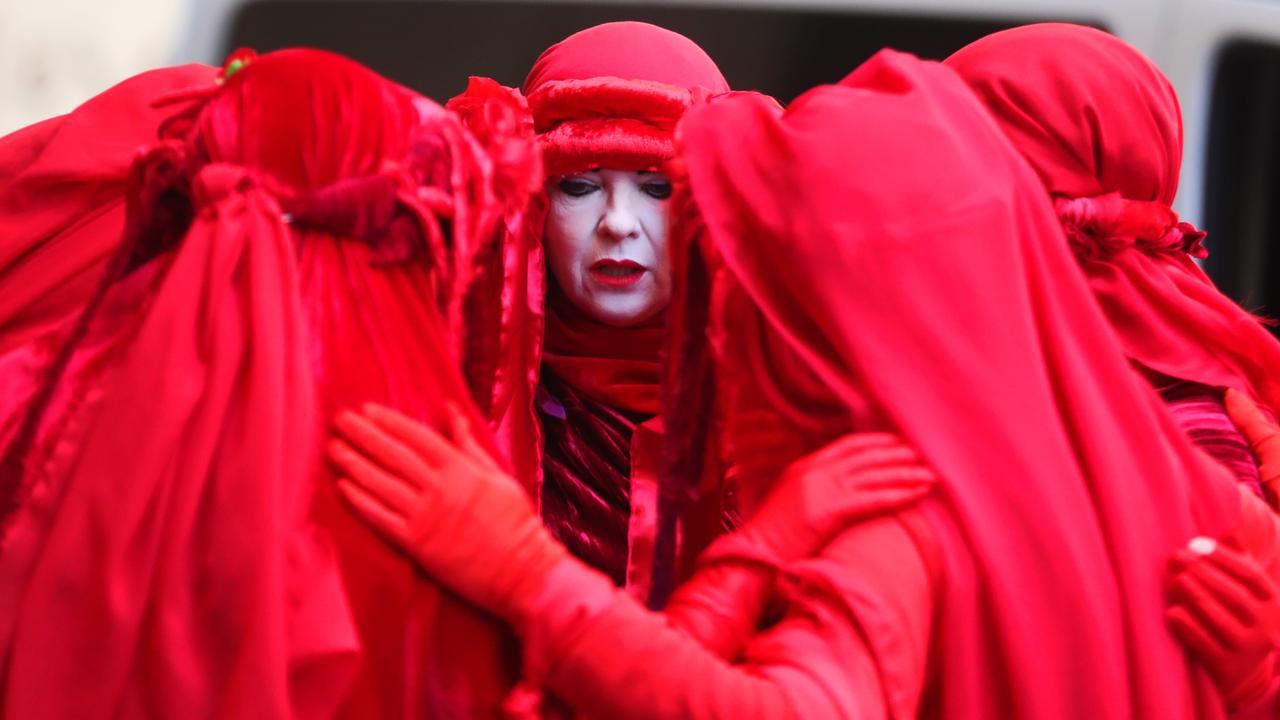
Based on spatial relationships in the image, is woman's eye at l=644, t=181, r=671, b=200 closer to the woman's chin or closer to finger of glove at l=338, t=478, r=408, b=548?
the woman's chin

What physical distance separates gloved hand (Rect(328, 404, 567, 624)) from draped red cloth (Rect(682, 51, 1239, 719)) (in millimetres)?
282

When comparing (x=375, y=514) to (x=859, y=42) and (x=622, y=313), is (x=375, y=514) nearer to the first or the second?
(x=622, y=313)

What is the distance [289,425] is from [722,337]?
0.37 meters

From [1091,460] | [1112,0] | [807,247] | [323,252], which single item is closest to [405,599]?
[323,252]

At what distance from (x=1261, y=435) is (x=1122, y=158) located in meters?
0.28

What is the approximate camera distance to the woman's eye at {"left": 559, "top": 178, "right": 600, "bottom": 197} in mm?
1451

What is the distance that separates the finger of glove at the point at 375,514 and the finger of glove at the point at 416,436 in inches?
1.8

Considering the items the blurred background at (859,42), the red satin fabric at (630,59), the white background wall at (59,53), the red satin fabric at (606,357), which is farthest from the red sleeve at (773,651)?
the white background wall at (59,53)

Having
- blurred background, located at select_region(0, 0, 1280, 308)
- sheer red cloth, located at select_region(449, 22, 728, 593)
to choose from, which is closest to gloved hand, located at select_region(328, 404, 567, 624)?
sheer red cloth, located at select_region(449, 22, 728, 593)

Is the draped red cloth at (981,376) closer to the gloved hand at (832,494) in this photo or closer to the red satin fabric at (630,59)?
the gloved hand at (832,494)

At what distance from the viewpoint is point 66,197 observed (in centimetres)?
130

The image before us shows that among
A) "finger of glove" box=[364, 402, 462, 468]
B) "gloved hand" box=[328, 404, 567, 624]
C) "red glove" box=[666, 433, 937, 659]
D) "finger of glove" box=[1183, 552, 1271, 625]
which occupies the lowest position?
"finger of glove" box=[1183, 552, 1271, 625]

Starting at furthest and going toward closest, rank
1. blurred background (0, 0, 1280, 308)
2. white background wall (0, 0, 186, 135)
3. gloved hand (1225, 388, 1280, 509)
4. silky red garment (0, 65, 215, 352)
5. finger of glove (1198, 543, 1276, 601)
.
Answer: blurred background (0, 0, 1280, 308) → white background wall (0, 0, 186, 135) → silky red garment (0, 65, 215, 352) → gloved hand (1225, 388, 1280, 509) → finger of glove (1198, 543, 1276, 601)

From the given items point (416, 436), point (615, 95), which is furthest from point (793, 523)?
point (615, 95)
